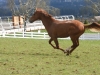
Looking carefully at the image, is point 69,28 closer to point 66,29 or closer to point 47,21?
point 66,29

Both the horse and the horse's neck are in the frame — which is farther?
the horse's neck

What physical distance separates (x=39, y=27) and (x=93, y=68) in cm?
2979

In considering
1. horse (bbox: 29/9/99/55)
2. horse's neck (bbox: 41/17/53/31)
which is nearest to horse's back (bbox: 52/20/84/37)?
horse (bbox: 29/9/99/55)

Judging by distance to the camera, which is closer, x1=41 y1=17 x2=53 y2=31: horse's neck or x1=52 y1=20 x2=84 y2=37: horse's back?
x1=52 y1=20 x2=84 y2=37: horse's back

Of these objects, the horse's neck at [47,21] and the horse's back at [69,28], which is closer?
the horse's back at [69,28]

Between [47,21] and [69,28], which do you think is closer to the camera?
[69,28]

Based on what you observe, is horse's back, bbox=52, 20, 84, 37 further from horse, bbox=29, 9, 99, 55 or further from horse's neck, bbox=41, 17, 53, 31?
horse's neck, bbox=41, 17, 53, 31

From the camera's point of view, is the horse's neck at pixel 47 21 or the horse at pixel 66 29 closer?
the horse at pixel 66 29

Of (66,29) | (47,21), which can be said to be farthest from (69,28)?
(47,21)

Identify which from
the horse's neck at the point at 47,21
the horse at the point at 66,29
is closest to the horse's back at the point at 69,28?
the horse at the point at 66,29

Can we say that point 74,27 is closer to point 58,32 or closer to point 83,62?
point 58,32

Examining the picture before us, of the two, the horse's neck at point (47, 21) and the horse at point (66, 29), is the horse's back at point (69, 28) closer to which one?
the horse at point (66, 29)

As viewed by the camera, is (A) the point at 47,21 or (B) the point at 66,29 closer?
(B) the point at 66,29

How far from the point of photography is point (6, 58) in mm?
11484
